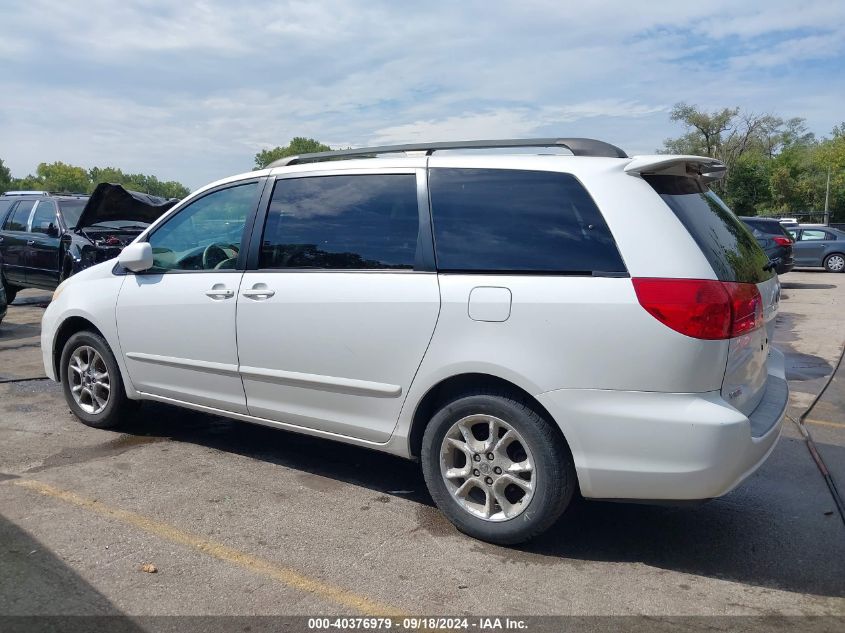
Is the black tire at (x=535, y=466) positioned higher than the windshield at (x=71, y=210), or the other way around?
the windshield at (x=71, y=210)

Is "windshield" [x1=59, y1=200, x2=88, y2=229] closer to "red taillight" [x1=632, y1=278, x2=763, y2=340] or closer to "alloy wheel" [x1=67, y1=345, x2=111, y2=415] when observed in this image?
"alloy wheel" [x1=67, y1=345, x2=111, y2=415]

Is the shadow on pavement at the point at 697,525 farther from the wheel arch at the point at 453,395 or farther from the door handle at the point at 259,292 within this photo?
the door handle at the point at 259,292

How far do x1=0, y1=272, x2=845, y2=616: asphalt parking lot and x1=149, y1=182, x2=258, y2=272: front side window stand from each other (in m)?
1.28

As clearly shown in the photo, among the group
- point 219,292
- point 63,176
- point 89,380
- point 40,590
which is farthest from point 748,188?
point 63,176

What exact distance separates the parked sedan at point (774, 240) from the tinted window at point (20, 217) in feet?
46.0

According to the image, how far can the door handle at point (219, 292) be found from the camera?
4660mm

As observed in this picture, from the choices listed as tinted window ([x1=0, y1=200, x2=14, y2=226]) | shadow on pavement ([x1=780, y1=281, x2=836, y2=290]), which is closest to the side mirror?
tinted window ([x1=0, y1=200, x2=14, y2=226])

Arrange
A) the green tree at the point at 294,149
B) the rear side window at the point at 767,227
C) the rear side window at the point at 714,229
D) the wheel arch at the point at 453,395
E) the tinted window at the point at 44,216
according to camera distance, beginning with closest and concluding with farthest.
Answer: the rear side window at the point at 714,229 → the wheel arch at the point at 453,395 → the tinted window at the point at 44,216 → the rear side window at the point at 767,227 → the green tree at the point at 294,149

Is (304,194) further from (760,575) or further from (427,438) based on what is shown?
(760,575)

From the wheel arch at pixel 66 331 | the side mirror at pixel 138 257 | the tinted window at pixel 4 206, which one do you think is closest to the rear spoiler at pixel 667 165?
the side mirror at pixel 138 257

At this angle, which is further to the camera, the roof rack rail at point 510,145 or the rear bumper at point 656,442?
the roof rack rail at point 510,145

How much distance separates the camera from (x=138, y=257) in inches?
199

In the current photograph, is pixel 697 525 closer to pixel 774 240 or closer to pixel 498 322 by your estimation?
pixel 498 322

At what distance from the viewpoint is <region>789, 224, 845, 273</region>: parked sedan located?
931 inches
